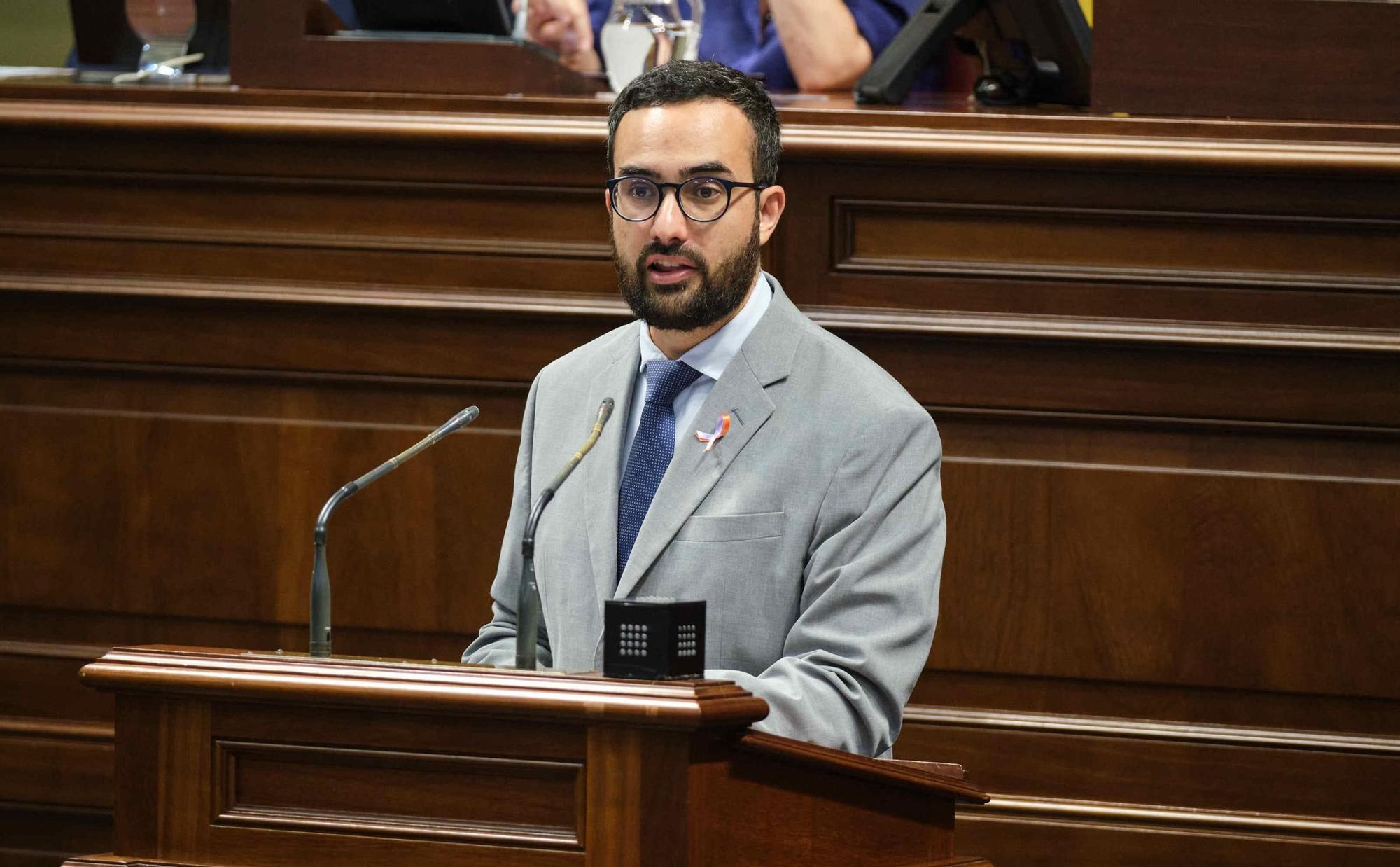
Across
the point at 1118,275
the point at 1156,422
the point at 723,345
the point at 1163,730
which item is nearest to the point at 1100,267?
the point at 1118,275

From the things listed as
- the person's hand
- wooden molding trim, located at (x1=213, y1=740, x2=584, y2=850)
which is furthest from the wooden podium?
the person's hand

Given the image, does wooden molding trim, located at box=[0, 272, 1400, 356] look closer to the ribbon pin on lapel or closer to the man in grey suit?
the man in grey suit

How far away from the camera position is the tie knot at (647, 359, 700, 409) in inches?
79.0

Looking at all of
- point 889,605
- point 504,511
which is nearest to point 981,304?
point 504,511

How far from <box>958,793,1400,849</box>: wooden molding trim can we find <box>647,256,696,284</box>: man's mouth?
1.29 metres

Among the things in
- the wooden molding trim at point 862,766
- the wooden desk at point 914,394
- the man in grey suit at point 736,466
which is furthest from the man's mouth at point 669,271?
the wooden desk at point 914,394

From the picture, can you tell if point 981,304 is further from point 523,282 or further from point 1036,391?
point 523,282

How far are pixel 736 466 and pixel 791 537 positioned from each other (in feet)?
0.34

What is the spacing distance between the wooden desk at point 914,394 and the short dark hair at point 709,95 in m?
0.86

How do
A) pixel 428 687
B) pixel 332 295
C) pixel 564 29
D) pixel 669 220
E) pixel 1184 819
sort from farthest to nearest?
pixel 564 29 → pixel 332 295 → pixel 1184 819 → pixel 669 220 → pixel 428 687

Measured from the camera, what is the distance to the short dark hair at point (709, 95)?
191 centimetres

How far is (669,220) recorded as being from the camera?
74.6 inches

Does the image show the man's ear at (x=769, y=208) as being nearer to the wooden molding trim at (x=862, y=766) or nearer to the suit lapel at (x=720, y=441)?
the suit lapel at (x=720, y=441)

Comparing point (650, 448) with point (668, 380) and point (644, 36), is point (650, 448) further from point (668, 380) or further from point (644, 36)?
point (644, 36)
